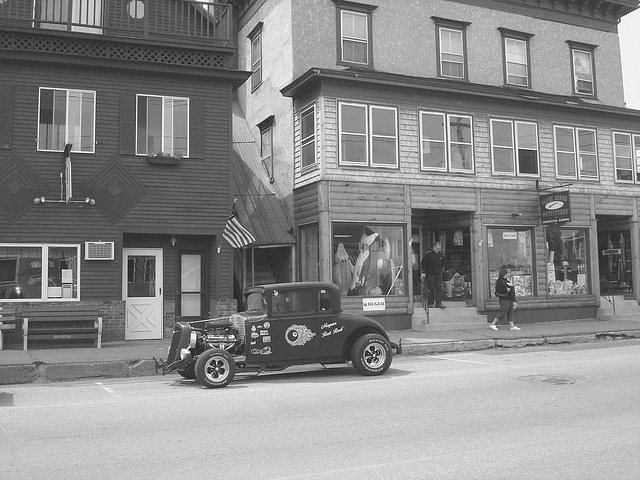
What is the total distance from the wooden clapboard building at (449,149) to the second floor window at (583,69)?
58 millimetres

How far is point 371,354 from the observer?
11.3m

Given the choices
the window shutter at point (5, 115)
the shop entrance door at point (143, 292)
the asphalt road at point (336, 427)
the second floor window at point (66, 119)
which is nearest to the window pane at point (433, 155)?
the shop entrance door at point (143, 292)

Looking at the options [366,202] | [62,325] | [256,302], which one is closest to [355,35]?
[366,202]

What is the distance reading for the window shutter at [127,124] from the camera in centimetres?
1595

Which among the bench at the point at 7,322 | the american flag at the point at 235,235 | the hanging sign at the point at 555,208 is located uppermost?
the hanging sign at the point at 555,208

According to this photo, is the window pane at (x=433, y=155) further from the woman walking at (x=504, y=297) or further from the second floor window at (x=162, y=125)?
the second floor window at (x=162, y=125)

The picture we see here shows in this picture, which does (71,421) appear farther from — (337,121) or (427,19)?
(427,19)

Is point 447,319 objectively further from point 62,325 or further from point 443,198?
point 62,325

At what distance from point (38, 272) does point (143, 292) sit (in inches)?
98.8

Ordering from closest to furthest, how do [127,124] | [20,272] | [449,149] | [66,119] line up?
[20,272] < [66,119] < [127,124] < [449,149]

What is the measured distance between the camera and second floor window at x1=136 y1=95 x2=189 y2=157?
53.2 feet

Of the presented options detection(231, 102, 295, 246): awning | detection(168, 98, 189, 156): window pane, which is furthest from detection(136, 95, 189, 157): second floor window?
detection(231, 102, 295, 246): awning

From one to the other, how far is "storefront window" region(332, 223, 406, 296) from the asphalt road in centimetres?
632

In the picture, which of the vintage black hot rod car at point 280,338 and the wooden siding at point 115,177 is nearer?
the vintage black hot rod car at point 280,338
